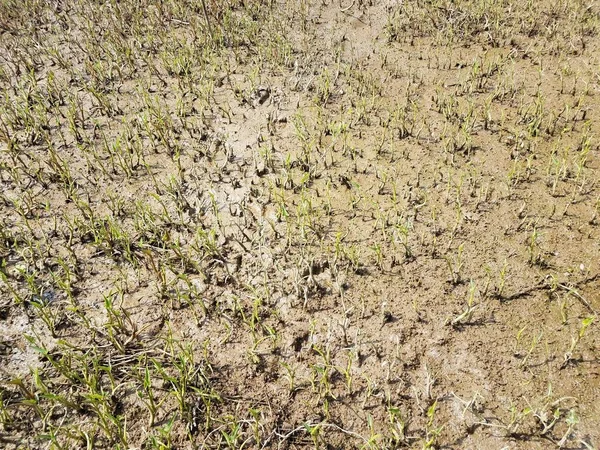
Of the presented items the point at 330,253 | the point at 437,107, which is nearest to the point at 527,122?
the point at 437,107

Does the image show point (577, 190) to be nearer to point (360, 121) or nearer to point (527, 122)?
point (527, 122)

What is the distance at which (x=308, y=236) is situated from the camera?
3.16m

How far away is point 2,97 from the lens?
178 inches

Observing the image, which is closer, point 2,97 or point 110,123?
point 110,123

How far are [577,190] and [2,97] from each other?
18.2ft

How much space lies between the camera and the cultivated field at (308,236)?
233 centimetres

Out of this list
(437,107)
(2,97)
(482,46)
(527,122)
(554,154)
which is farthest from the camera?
(482,46)

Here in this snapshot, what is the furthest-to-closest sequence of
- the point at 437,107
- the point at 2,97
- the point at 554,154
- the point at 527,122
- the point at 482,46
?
the point at 482,46
the point at 2,97
the point at 437,107
the point at 527,122
the point at 554,154

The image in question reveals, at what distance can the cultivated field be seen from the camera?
91.7 inches

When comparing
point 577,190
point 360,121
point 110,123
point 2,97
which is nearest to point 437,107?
point 360,121

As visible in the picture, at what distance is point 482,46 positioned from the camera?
4.83 metres

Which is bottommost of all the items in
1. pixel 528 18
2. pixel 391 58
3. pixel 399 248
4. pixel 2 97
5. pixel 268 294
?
pixel 268 294

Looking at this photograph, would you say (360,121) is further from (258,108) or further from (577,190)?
(577,190)

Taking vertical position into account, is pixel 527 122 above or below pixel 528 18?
below
